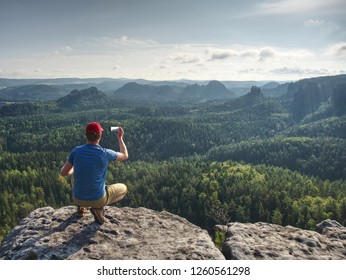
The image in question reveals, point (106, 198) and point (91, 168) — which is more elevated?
point (91, 168)

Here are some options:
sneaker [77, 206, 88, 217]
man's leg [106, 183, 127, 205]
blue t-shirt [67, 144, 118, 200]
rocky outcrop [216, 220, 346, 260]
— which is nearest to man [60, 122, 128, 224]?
blue t-shirt [67, 144, 118, 200]

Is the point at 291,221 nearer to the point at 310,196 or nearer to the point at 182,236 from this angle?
the point at 310,196

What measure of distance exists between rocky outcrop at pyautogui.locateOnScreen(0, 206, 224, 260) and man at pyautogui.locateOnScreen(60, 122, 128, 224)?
5.19 ft

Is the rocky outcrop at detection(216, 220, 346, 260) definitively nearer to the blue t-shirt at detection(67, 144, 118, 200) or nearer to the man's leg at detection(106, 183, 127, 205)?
the man's leg at detection(106, 183, 127, 205)

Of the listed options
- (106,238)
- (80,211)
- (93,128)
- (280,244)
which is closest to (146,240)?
(106,238)

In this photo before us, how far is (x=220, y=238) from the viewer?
20.0 meters

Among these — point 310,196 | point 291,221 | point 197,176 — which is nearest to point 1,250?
point 291,221

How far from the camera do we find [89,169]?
16578mm

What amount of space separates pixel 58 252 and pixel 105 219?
3.89 m

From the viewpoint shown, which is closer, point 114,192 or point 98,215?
point 98,215

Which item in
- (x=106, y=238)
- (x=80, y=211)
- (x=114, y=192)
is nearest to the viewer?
A: (x=106, y=238)

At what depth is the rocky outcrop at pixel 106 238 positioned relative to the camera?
51.0 feet

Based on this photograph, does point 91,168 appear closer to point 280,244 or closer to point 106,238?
point 106,238

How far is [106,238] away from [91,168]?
12.7ft
